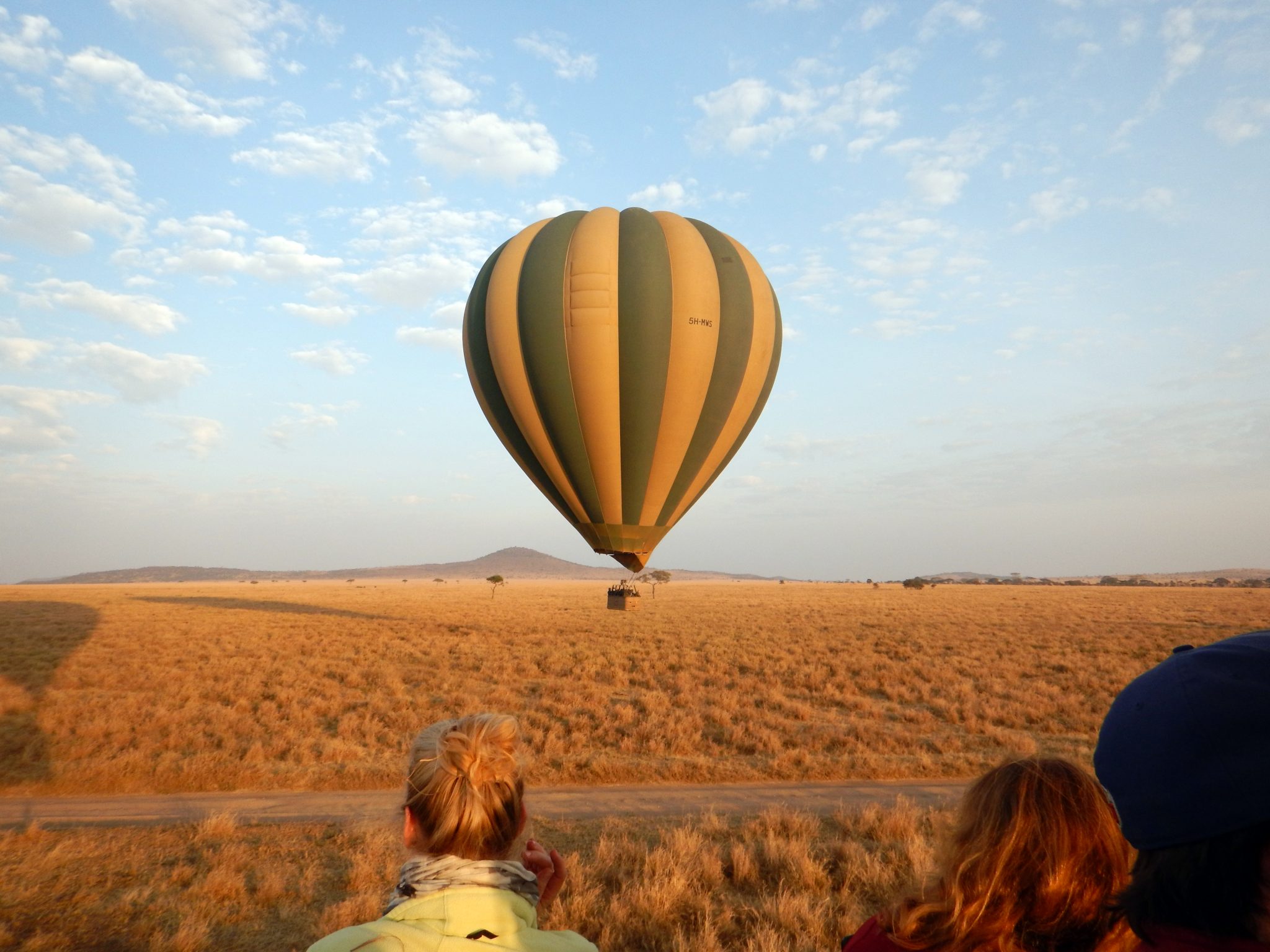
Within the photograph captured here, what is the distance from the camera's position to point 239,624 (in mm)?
31156

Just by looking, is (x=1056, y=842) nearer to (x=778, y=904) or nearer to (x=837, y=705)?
(x=778, y=904)

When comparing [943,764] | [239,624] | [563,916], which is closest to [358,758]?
[563,916]

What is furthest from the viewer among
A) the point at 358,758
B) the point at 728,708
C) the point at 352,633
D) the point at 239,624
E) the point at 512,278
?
the point at 239,624

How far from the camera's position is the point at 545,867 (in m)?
2.42

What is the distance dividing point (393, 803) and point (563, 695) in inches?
260

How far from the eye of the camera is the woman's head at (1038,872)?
1.81 metres

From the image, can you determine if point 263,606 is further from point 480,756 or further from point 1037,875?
point 1037,875

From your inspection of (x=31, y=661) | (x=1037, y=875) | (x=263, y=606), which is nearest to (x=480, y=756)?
(x=1037, y=875)

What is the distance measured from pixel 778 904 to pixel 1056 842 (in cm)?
485

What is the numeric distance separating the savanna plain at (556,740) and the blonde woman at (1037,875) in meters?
4.00

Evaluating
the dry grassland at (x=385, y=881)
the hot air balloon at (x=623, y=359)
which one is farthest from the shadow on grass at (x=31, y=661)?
the hot air balloon at (x=623, y=359)

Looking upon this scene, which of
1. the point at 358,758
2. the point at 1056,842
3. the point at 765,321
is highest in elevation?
the point at 765,321

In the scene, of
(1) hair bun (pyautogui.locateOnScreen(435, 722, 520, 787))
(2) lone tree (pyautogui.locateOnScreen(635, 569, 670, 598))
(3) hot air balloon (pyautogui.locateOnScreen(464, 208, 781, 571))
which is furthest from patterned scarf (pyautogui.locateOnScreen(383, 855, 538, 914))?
(2) lone tree (pyautogui.locateOnScreen(635, 569, 670, 598))

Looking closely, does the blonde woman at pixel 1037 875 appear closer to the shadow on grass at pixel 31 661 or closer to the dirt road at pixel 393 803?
the dirt road at pixel 393 803
